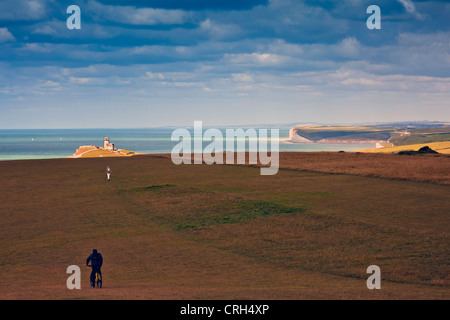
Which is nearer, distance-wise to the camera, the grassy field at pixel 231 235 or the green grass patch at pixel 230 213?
the grassy field at pixel 231 235

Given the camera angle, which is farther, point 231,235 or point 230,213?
point 230,213

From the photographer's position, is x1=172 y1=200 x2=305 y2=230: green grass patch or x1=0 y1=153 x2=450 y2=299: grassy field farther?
x1=172 y1=200 x2=305 y2=230: green grass patch

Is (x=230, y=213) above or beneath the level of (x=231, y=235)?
above

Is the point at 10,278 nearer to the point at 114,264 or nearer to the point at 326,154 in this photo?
the point at 114,264

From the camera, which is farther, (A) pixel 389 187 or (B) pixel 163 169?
(B) pixel 163 169
